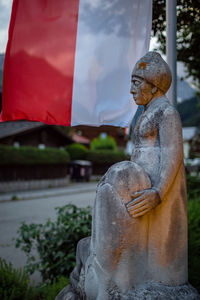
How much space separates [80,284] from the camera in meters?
2.02

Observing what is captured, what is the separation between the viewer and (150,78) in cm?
196

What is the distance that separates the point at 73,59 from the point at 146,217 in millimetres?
2325

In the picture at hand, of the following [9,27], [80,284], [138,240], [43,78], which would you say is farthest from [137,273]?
[9,27]

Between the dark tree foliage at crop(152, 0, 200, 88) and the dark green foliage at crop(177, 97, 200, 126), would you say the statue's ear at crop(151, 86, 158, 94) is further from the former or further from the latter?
the dark green foliage at crop(177, 97, 200, 126)

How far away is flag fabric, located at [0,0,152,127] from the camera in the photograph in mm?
3178

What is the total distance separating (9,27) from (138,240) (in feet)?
9.23

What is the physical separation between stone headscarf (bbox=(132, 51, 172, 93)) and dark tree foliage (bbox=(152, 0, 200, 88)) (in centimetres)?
274

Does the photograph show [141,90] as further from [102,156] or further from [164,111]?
[102,156]

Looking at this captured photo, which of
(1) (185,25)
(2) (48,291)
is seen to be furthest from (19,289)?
(1) (185,25)

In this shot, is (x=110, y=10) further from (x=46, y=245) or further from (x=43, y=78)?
(x=46, y=245)

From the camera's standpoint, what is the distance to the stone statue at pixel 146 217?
1.73 meters

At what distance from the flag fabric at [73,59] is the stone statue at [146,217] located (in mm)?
1351

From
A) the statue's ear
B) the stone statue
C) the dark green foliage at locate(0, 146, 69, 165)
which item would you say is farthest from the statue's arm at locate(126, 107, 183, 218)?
the dark green foliage at locate(0, 146, 69, 165)

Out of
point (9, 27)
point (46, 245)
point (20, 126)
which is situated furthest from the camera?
point (20, 126)
